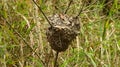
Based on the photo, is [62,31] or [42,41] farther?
[42,41]

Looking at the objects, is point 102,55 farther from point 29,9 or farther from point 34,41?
point 29,9

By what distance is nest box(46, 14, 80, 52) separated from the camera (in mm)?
1384

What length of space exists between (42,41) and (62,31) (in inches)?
21.6

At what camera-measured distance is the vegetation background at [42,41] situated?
5.85 ft

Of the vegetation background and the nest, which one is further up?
the nest

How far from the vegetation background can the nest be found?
7.8 inches

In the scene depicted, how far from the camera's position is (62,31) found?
138 cm

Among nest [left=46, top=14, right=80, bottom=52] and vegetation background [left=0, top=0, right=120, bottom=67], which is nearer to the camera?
nest [left=46, top=14, right=80, bottom=52]

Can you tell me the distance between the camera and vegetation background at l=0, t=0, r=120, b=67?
178 centimetres

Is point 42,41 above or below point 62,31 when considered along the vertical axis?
below

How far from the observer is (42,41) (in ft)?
6.29

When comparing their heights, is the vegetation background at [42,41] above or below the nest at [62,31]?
below

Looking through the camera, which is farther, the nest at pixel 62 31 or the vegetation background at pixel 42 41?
the vegetation background at pixel 42 41

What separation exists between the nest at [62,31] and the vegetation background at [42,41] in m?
0.20
